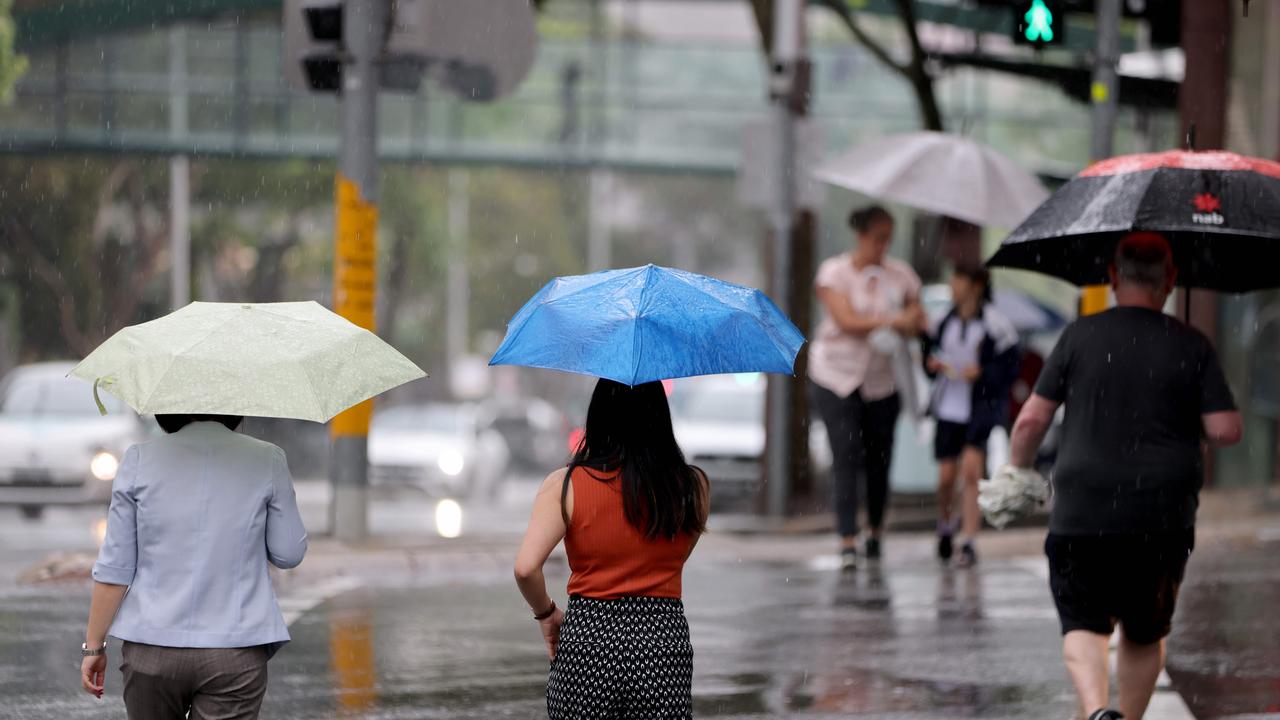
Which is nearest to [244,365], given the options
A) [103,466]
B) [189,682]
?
[189,682]

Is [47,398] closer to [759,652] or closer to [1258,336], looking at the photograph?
[1258,336]

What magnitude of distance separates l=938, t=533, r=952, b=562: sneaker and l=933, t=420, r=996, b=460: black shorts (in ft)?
1.62

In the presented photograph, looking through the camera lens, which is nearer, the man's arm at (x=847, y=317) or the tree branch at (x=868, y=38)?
the man's arm at (x=847, y=317)

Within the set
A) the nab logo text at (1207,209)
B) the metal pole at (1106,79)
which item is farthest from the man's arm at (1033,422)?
the metal pole at (1106,79)

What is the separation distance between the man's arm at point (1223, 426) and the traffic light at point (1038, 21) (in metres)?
7.76

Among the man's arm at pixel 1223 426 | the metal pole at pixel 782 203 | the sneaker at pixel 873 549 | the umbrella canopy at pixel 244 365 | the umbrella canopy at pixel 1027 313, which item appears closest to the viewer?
the umbrella canopy at pixel 244 365

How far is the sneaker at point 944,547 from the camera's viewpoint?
1217 cm

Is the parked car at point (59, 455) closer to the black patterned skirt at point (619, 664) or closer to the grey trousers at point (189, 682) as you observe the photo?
the grey trousers at point (189, 682)

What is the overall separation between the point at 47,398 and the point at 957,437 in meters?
12.5

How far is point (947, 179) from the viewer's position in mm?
12773

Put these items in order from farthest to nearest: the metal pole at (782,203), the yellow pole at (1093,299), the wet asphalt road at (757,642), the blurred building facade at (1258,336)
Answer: the blurred building facade at (1258,336)
the metal pole at (782,203)
the yellow pole at (1093,299)
the wet asphalt road at (757,642)

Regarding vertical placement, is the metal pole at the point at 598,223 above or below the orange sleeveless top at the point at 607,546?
below

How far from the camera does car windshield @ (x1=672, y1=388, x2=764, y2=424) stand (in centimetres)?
2089

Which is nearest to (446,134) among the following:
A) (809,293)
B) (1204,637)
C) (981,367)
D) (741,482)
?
(741,482)
